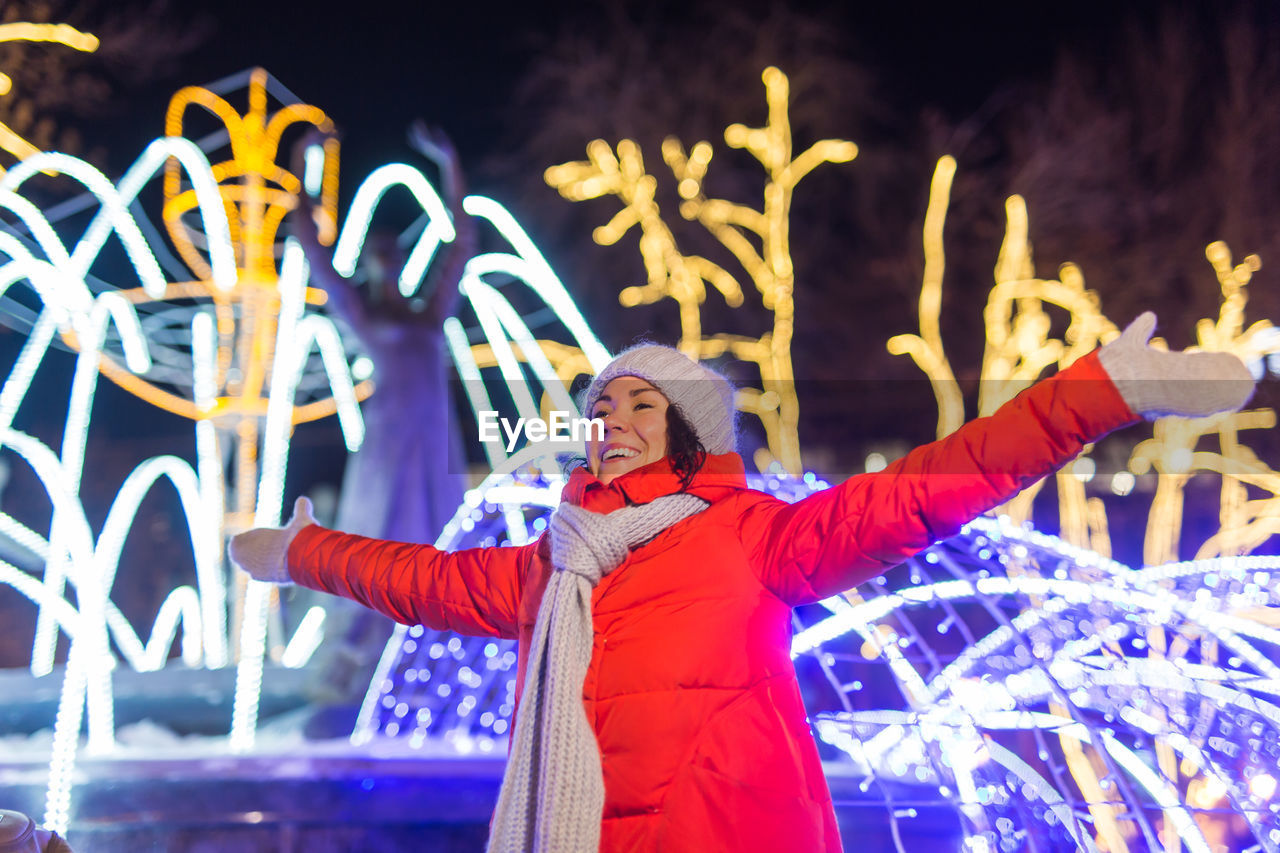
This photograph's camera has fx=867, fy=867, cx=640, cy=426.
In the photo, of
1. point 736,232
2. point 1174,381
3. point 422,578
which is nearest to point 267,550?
point 422,578

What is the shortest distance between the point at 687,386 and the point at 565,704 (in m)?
0.97

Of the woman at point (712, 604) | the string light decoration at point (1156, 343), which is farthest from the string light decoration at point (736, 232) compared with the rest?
the woman at point (712, 604)

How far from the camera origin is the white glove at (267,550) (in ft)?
8.66

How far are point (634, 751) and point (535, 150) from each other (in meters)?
12.3

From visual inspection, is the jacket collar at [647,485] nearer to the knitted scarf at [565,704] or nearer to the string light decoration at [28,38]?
the knitted scarf at [565,704]

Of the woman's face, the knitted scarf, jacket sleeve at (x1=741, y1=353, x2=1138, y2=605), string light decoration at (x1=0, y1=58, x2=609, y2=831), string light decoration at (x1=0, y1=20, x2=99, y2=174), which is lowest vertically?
the knitted scarf

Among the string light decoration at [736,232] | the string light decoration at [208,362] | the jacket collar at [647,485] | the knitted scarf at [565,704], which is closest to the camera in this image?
the knitted scarf at [565,704]

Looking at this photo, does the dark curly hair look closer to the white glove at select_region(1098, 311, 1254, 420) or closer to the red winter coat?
the red winter coat

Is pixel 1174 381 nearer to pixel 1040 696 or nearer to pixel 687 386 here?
pixel 687 386

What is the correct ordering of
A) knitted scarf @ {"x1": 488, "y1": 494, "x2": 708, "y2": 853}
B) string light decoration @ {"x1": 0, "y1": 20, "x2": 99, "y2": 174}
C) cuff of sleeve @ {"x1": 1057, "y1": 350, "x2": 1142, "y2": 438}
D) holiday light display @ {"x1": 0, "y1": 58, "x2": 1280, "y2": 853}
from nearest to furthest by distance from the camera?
1. cuff of sleeve @ {"x1": 1057, "y1": 350, "x2": 1142, "y2": 438}
2. knitted scarf @ {"x1": 488, "y1": 494, "x2": 708, "y2": 853}
3. holiday light display @ {"x1": 0, "y1": 58, "x2": 1280, "y2": 853}
4. string light decoration @ {"x1": 0, "y1": 20, "x2": 99, "y2": 174}

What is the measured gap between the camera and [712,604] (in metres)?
1.97

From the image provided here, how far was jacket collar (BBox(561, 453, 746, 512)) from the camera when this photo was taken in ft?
7.16

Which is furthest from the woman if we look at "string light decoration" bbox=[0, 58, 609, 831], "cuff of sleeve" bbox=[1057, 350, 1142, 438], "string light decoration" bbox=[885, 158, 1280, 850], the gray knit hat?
"string light decoration" bbox=[885, 158, 1280, 850]

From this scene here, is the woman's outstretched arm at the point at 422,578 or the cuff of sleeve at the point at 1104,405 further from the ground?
the cuff of sleeve at the point at 1104,405
